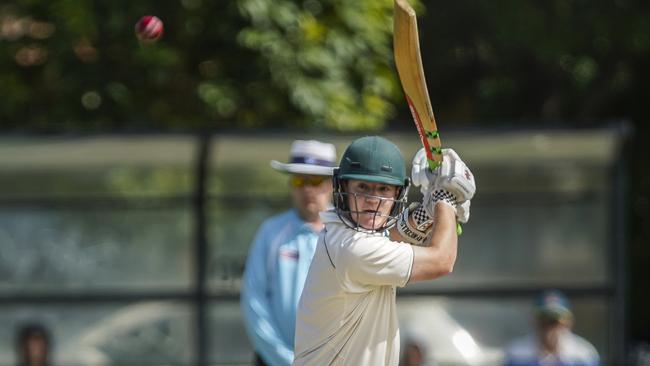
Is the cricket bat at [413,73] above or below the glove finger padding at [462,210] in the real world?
above

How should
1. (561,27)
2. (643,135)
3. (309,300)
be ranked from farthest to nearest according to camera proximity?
1. (643,135)
2. (561,27)
3. (309,300)

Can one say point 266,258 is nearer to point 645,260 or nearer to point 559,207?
point 559,207

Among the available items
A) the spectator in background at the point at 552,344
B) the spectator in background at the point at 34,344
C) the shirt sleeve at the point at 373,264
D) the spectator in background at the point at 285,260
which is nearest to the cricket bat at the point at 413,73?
the shirt sleeve at the point at 373,264

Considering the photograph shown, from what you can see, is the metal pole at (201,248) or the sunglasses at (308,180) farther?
the metal pole at (201,248)

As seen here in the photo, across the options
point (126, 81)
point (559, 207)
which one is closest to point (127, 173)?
point (126, 81)

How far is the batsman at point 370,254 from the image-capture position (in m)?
4.64

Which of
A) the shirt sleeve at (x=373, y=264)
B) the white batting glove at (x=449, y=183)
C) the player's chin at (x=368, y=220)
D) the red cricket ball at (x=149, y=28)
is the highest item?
the red cricket ball at (x=149, y=28)

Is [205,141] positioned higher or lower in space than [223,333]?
higher

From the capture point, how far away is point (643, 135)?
17.5 meters

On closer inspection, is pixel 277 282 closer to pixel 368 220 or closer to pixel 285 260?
pixel 285 260

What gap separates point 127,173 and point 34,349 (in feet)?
4.72

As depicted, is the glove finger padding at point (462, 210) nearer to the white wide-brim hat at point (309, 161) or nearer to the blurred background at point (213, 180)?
the white wide-brim hat at point (309, 161)

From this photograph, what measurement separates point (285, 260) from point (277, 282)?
106 mm

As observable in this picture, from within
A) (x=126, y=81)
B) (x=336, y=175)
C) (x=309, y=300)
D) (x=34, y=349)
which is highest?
(x=126, y=81)
